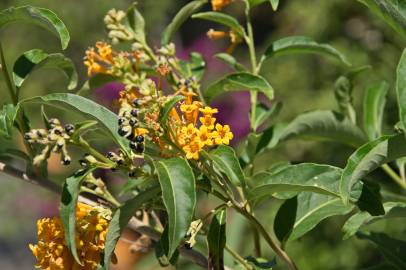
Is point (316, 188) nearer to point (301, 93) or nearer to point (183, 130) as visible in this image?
point (183, 130)

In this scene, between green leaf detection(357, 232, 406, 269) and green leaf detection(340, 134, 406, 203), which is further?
green leaf detection(357, 232, 406, 269)

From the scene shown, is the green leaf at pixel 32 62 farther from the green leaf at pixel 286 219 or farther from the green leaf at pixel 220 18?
the green leaf at pixel 286 219

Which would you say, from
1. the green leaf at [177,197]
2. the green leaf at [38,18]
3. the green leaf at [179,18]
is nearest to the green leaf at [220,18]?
the green leaf at [179,18]

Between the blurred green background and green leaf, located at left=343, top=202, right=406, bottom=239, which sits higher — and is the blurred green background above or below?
below

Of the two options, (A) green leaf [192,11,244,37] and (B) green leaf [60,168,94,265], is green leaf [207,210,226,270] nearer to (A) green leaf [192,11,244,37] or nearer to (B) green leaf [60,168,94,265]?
(B) green leaf [60,168,94,265]

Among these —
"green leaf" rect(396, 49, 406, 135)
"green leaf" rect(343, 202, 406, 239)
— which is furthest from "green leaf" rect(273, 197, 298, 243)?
"green leaf" rect(396, 49, 406, 135)

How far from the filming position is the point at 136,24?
3.67ft

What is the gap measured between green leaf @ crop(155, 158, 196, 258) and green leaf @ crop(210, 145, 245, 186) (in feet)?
0.17

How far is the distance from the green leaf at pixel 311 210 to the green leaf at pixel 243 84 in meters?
0.15

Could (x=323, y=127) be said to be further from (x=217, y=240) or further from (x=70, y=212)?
(x=70, y=212)

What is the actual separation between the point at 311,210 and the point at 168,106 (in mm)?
297

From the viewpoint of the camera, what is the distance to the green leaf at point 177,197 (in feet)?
2.30

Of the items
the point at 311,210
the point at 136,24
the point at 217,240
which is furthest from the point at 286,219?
the point at 136,24

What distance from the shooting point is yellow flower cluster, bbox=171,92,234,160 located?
0.76m
